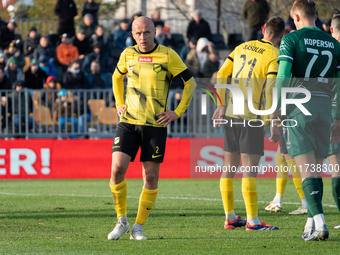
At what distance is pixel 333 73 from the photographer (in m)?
5.28

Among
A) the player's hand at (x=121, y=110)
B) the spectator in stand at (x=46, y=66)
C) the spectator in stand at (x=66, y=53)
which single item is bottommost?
the player's hand at (x=121, y=110)

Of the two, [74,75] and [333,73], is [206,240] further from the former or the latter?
[74,75]

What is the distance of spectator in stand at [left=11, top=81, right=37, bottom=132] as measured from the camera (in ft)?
42.5

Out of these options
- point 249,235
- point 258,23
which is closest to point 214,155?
point 258,23

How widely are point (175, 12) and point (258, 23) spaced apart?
21179 millimetres

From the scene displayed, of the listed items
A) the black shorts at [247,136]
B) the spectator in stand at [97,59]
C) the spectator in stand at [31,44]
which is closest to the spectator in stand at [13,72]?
the spectator in stand at [31,44]

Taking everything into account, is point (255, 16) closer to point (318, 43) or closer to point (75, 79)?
point (75, 79)

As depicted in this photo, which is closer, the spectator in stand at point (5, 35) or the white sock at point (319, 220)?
the white sock at point (319, 220)

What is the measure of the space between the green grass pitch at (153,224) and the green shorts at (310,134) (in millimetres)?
901

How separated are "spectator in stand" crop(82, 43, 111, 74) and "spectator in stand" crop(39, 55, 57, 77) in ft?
2.97

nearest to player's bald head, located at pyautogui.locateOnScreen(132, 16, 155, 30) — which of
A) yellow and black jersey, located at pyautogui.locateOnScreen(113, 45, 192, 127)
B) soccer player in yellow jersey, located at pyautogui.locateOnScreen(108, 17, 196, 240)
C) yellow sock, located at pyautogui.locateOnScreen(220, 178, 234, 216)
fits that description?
soccer player in yellow jersey, located at pyautogui.locateOnScreen(108, 17, 196, 240)

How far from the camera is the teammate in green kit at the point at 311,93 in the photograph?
16.7 feet

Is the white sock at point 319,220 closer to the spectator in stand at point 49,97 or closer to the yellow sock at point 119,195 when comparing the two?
the yellow sock at point 119,195

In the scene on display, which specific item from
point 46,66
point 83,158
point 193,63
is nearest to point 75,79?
point 46,66
